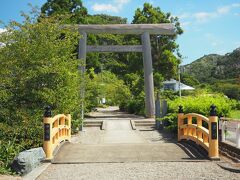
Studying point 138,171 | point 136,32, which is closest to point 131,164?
point 138,171

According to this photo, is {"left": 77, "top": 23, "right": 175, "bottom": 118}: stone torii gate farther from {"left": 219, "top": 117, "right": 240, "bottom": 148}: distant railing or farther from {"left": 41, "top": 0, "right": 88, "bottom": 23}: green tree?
{"left": 41, "top": 0, "right": 88, "bottom": 23}: green tree

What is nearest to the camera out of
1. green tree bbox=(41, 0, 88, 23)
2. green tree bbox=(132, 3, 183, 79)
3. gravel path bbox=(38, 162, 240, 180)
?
gravel path bbox=(38, 162, 240, 180)

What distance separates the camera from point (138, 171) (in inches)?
290

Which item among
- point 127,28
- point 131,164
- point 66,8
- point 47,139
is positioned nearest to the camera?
point 131,164

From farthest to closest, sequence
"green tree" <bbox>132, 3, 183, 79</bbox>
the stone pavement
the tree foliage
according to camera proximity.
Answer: "green tree" <bbox>132, 3, 183, 79</bbox> → the tree foliage → the stone pavement

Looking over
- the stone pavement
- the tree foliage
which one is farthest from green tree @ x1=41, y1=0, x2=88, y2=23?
the stone pavement

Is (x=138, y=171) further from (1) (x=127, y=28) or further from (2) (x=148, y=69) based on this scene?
(2) (x=148, y=69)

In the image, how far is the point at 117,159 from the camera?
344 inches

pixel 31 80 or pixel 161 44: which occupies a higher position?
pixel 161 44

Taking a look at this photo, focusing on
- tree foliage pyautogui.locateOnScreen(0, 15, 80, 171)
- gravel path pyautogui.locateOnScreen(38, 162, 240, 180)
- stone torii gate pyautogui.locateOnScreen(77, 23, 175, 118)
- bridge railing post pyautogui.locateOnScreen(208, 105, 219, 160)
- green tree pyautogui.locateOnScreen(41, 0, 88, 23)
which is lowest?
gravel path pyautogui.locateOnScreen(38, 162, 240, 180)

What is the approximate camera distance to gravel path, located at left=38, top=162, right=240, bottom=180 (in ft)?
22.6

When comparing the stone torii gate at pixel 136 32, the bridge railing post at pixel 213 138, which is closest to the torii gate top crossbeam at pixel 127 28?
the stone torii gate at pixel 136 32

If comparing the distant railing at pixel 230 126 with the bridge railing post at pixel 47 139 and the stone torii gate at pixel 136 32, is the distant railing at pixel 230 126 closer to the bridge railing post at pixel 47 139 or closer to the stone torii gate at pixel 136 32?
the bridge railing post at pixel 47 139

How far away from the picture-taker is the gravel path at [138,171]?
688 centimetres
